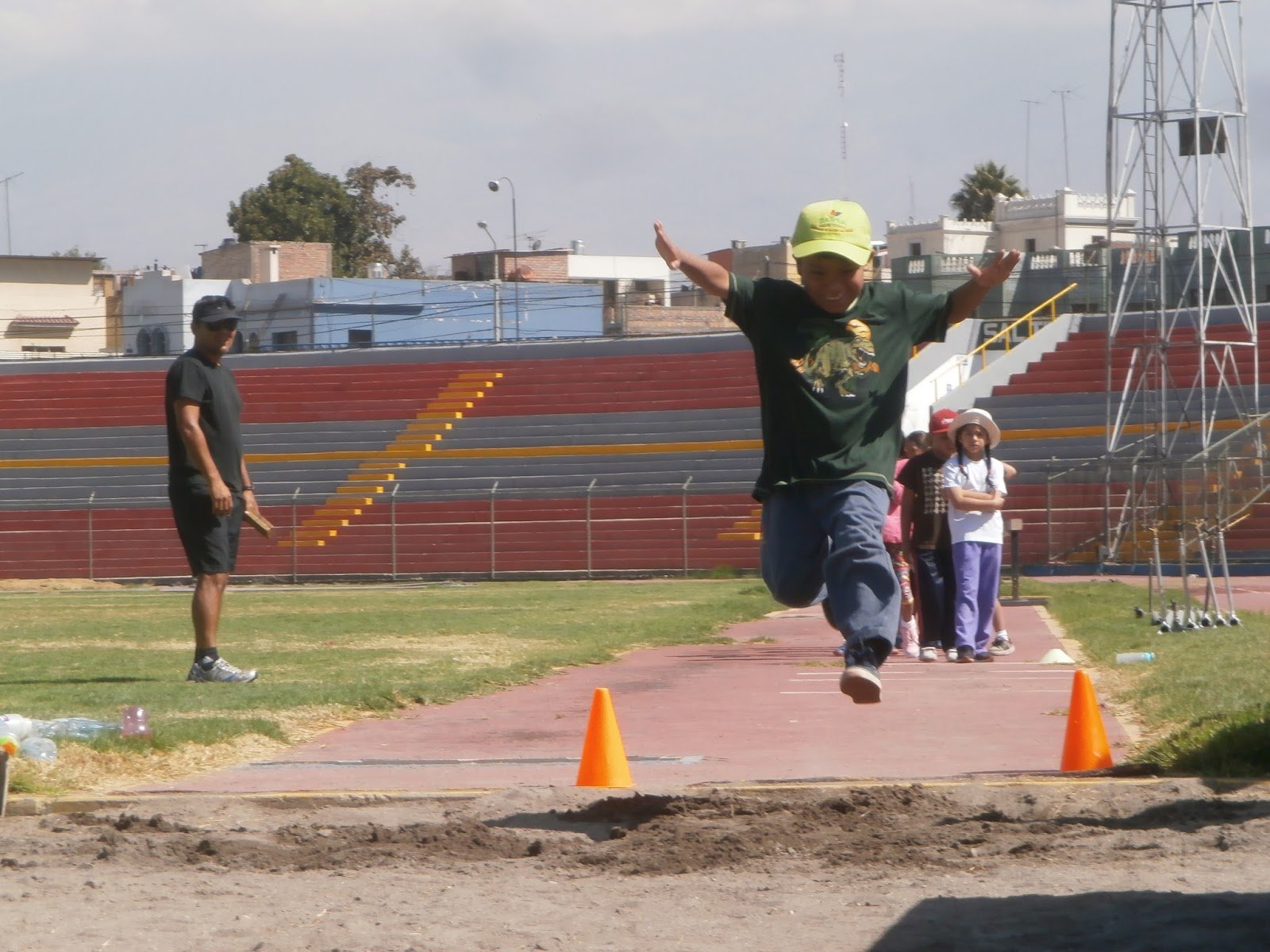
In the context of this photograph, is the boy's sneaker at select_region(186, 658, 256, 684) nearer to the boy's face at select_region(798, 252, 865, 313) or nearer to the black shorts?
the black shorts

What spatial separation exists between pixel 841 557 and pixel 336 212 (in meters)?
79.9

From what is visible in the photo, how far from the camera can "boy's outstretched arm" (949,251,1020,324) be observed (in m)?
5.46

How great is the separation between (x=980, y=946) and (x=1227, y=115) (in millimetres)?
23845

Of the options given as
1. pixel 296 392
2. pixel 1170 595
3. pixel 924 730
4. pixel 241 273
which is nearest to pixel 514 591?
pixel 1170 595

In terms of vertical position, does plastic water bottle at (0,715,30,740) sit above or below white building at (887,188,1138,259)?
below

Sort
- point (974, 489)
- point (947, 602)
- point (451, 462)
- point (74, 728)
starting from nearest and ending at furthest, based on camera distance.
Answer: point (74, 728), point (974, 489), point (947, 602), point (451, 462)

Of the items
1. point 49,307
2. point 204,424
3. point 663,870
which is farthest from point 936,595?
point 49,307

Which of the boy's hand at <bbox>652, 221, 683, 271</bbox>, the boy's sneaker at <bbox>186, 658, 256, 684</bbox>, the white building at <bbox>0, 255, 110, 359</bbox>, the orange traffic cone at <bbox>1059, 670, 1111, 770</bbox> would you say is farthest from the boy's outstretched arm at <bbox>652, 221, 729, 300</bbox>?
the white building at <bbox>0, 255, 110, 359</bbox>

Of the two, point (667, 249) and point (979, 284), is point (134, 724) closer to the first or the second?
point (667, 249)

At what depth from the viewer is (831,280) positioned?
5328 mm

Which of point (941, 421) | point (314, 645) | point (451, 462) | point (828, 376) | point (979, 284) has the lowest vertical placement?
point (451, 462)

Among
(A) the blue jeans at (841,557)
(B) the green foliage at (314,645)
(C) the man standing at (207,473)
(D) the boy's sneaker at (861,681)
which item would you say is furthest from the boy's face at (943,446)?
(D) the boy's sneaker at (861,681)

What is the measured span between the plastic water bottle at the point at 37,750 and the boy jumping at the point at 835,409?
2.85m

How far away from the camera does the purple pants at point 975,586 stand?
1100cm
